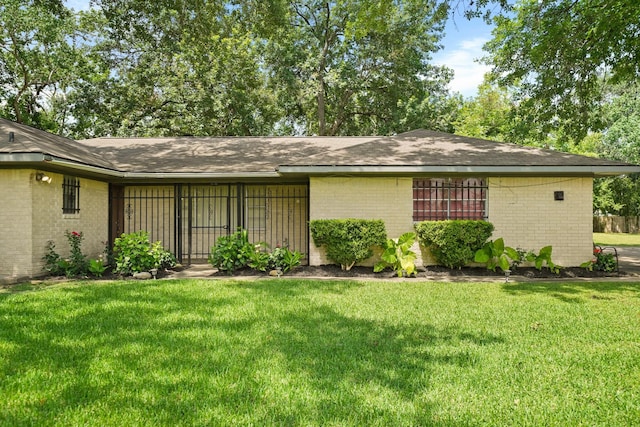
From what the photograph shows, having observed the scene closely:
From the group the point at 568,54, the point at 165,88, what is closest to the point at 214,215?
the point at 568,54

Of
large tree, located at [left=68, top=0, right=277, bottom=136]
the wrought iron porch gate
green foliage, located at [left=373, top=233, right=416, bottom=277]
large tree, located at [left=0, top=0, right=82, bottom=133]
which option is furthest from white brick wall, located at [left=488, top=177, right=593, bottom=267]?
large tree, located at [left=0, top=0, right=82, bottom=133]

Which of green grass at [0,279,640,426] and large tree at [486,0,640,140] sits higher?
large tree at [486,0,640,140]

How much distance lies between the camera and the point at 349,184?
1049 centimetres

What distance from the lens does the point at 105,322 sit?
5.36m

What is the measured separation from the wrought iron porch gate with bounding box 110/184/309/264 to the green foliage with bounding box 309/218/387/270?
3.15m

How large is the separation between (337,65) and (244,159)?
1347cm

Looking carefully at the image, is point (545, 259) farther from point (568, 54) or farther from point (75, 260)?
point (75, 260)

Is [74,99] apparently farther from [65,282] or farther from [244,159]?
[65,282]

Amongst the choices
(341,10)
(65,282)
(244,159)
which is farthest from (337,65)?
(65,282)

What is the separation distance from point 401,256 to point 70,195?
8093mm

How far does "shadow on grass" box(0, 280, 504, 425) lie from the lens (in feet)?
10.0

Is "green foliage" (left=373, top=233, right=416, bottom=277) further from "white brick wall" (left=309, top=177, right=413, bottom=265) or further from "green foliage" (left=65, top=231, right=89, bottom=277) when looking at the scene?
"green foliage" (left=65, top=231, right=89, bottom=277)

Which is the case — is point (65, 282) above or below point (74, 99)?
below

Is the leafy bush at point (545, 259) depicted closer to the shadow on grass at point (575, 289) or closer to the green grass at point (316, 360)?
the shadow on grass at point (575, 289)
